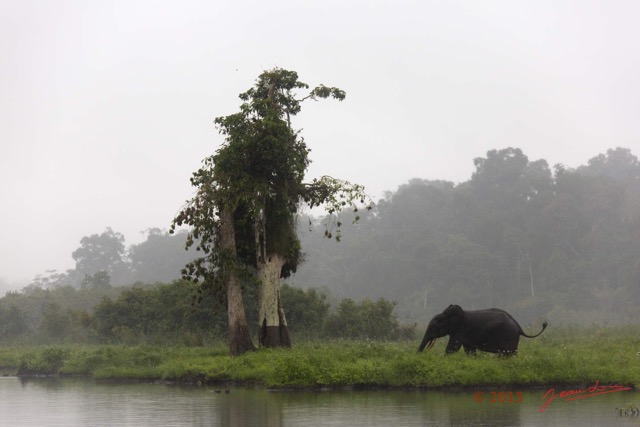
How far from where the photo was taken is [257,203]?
2986 centimetres

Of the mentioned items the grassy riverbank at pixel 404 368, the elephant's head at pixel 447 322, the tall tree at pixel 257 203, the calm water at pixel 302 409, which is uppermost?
the tall tree at pixel 257 203

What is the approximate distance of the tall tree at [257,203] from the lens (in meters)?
30.4

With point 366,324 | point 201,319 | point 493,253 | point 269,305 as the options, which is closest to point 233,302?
point 269,305

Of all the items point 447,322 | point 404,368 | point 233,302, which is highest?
point 233,302

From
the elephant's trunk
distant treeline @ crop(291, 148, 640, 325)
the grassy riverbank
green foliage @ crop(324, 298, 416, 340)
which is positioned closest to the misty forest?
distant treeline @ crop(291, 148, 640, 325)

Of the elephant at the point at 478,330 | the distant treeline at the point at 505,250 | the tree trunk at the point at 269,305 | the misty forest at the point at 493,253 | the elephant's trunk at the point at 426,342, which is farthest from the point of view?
the distant treeline at the point at 505,250

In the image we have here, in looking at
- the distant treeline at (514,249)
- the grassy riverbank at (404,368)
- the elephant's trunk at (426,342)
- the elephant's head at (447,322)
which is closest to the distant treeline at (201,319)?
the grassy riverbank at (404,368)

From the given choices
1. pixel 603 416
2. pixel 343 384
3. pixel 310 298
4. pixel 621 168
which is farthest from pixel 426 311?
pixel 603 416

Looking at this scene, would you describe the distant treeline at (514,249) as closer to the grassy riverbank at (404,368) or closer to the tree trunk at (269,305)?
the tree trunk at (269,305)

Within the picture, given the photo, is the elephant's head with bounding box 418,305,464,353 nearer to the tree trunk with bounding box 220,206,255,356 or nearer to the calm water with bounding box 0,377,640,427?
the calm water with bounding box 0,377,640,427

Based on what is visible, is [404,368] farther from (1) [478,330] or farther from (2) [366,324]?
(2) [366,324]

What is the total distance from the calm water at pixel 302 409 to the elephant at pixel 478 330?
13.7ft

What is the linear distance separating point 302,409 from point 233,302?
524 inches

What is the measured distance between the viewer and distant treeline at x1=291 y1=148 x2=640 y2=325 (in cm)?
9138
